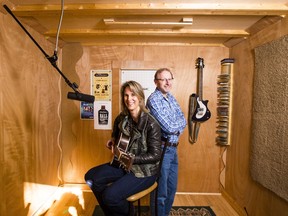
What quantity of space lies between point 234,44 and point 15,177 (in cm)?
244

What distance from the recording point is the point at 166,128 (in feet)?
4.97

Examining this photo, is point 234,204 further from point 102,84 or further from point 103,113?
point 102,84

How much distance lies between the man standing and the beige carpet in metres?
0.65

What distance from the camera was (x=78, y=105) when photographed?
235 cm

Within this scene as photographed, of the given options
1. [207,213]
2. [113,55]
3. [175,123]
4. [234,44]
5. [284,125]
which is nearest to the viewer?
[284,125]

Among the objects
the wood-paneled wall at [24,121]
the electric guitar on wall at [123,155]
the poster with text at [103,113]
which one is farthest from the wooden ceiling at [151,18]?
the electric guitar on wall at [123,155]

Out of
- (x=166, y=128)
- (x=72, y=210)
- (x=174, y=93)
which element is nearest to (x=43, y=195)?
(x=72, y=210)

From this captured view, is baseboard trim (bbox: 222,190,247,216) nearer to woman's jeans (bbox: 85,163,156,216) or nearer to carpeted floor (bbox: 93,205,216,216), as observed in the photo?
carpeted floor (bbox: 93,205,216,216)

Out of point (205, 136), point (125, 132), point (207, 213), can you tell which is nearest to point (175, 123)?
point (125, 132)

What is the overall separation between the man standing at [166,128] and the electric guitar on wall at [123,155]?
0.31 meters

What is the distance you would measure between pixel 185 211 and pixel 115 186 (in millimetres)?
1131

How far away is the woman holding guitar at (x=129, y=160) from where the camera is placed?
3.88ft

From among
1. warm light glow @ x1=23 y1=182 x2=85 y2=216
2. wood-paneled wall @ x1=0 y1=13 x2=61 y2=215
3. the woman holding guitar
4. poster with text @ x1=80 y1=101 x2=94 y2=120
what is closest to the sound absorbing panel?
the woman holding guitar

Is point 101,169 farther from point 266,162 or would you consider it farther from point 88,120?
point 266,162
